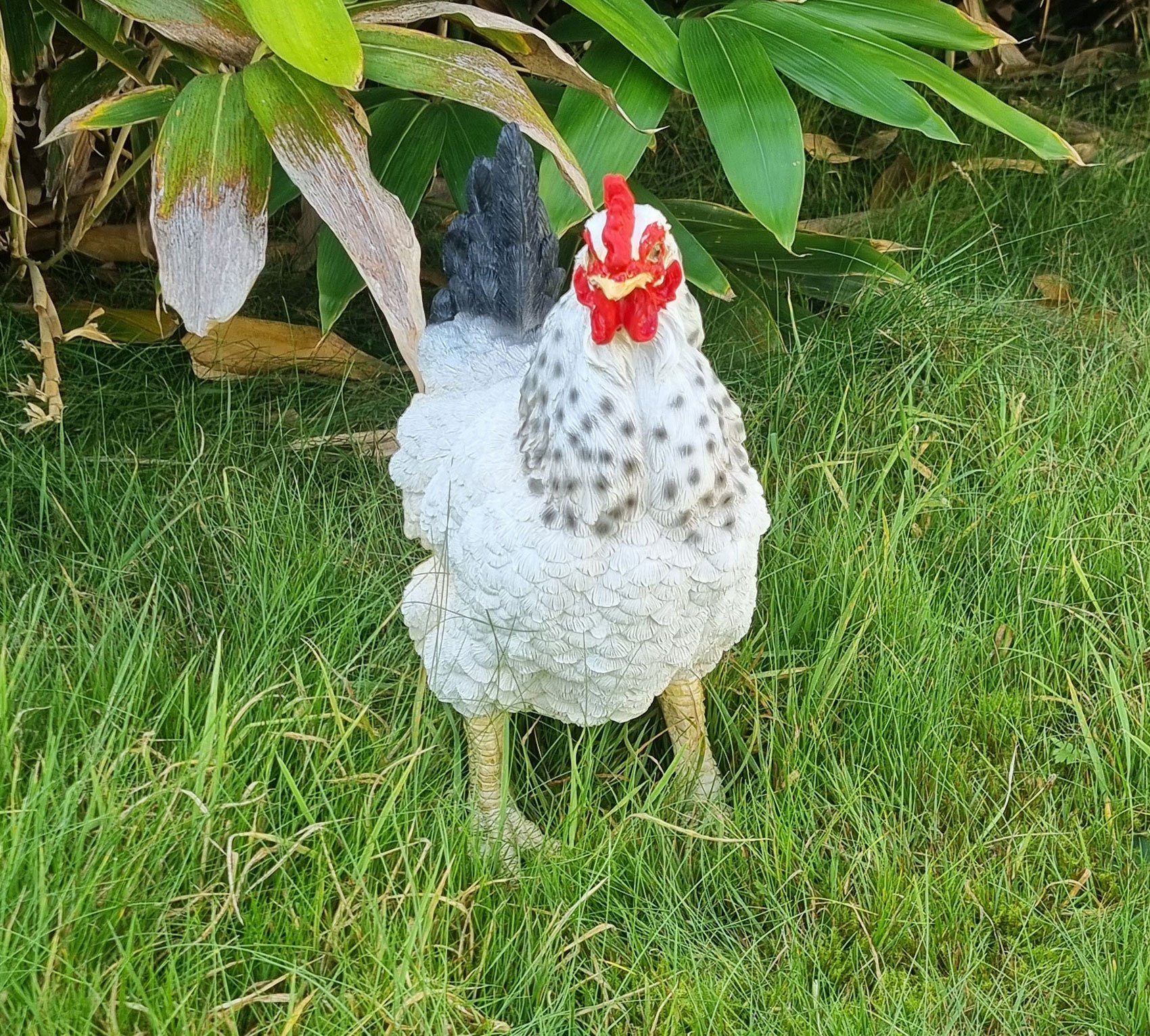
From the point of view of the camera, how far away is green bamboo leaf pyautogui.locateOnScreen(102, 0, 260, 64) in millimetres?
1712

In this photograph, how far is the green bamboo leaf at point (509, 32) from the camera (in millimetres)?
1677

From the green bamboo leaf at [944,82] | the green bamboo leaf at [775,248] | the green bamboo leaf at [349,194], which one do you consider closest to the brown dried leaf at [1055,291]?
the green bamboo leaf at [775,248]

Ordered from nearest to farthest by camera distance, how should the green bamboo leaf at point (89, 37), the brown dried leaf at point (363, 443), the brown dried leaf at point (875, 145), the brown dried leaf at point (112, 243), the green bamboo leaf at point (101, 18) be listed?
the green bamboo leaf at point (89, 37), the green bamboo leaf at point (101, 18), the brown dried leaf at point (363, 443), the brown dried leaf at point (112, 243), the brown dried leaf at point (875, 145)

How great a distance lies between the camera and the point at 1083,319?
2.61 metres

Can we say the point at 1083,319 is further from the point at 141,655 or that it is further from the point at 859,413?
the point at 141,655

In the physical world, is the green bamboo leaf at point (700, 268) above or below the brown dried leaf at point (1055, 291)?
above

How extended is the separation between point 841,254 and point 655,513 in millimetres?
Answer: 1036

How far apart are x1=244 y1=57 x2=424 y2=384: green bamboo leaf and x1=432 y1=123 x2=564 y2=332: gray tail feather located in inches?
5.2

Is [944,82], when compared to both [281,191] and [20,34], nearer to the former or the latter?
[281,191]

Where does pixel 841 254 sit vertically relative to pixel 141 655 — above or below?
above

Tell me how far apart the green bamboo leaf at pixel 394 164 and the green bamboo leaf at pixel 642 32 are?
1.21 ft

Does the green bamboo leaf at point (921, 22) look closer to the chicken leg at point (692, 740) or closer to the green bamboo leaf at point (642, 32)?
the green bamboo leaf at point (642, 32)

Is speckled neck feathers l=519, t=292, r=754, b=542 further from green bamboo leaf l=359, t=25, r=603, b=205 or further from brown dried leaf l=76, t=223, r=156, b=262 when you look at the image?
brown dried leaf l=76, t=223, r=156, b=262

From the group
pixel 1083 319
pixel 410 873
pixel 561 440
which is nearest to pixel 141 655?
pixel 410 873
